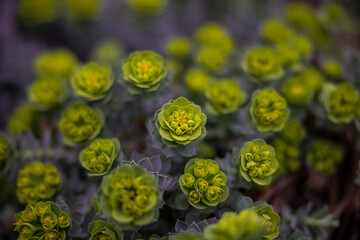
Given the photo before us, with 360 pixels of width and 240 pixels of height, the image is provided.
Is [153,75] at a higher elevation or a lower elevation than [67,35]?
higher

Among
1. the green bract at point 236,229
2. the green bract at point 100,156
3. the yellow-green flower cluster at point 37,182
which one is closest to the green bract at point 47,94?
the yellow-green flower cluster at point 37,182

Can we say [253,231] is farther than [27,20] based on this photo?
No

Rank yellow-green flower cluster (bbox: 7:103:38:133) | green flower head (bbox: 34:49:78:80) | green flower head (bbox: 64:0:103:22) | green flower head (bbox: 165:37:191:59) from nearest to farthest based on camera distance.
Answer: yellow-green flower cluster (bbox: 7:103:38:133) → green flower head (bbox: 34:49:78:80) → green flower head (bbox: 165:37:191:59) → green flower head (bbox: 64:0:103:22)

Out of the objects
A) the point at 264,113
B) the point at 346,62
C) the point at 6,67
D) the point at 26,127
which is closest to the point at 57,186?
the point at 26,127

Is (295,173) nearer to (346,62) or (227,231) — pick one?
(346,62)

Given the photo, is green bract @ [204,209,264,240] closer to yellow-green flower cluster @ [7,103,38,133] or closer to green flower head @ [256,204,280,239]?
green flower head @ [256,204,280,239]

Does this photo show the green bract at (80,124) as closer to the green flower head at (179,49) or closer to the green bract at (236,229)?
the green bract at (236,229)

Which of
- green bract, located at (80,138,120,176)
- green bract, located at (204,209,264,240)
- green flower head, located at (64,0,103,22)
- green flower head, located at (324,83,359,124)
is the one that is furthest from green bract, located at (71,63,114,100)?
green flower head, located at (64,0,103,22)
